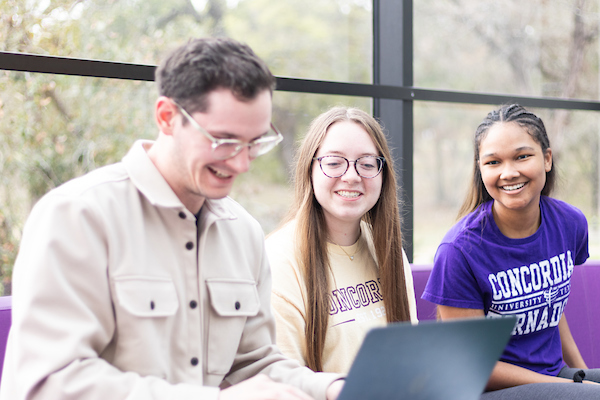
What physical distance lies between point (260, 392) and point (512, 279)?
3.55 ft

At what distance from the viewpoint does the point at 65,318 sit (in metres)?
1.02

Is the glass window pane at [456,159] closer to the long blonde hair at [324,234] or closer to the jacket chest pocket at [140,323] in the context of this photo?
the long blonde hair at [324,234]

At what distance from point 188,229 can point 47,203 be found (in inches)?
11.1

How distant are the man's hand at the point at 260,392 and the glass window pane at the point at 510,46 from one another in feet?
13.6

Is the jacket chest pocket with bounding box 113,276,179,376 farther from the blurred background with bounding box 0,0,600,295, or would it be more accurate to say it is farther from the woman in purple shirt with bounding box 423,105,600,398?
the blurred background with bounding box 0,0,600,295

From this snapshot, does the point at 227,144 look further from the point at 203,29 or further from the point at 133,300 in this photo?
the point at 203,29

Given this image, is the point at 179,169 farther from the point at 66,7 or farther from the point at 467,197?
the point at 66,7

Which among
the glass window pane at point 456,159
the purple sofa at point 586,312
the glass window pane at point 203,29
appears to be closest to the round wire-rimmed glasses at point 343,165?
the purple sofa at point 586,312

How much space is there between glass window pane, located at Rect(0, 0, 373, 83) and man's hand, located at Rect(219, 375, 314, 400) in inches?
98.7

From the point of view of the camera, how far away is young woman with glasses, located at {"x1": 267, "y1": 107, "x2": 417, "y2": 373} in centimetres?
170

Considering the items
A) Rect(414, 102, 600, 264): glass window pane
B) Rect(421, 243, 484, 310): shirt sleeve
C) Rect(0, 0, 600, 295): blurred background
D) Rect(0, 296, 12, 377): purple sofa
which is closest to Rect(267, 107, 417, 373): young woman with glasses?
Rect(421, 243, 484, 310): shirt sleeve

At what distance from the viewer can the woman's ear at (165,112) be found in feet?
3.71

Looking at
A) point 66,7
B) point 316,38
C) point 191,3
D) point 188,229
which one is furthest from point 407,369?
point 316,38

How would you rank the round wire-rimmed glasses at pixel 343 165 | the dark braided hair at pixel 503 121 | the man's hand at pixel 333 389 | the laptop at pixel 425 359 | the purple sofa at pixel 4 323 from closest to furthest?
the laptop at pixel 425 359 < the man's hand at pixel 333 389 < the purple sofa at pixel 4 323 < the round wire-rimmed glasses at pixel 343 165 < the dark braided hair at pixel 503 121
